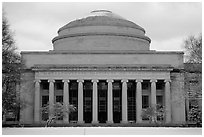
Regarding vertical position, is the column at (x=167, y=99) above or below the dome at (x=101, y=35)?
below

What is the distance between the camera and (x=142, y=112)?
2675 inches

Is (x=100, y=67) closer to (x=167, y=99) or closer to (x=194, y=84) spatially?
(x=167, y=99)

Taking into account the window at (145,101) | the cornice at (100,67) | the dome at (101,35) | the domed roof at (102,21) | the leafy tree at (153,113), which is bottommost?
the leafy tree at (153,113)

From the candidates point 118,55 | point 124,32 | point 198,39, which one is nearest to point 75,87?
point 118,55

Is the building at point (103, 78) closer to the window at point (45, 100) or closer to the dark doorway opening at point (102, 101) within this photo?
the dark doorway opening at point (102, 101)

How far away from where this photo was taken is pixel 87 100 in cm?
7231

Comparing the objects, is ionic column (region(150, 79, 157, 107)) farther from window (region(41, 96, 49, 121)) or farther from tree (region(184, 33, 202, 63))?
tree (region(184, 33, 202, 63))

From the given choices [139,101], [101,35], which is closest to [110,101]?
[139,101]

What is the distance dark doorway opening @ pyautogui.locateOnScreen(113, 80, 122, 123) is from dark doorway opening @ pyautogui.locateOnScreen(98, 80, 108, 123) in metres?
1.53

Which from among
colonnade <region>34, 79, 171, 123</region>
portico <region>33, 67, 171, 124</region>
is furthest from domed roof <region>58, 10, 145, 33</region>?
colonnade <region>34, 79, 171, 123</region>

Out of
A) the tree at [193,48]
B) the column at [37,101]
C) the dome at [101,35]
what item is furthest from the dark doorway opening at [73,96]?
the tree at [193,48]

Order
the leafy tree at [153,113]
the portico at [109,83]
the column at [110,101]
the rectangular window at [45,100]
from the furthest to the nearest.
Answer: the rectangular window at [45,100], the portico at [109,83], the column at [110,101], the leafy tree at [153,113]

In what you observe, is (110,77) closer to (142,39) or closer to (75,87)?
(75,87)

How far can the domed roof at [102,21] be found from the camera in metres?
79.7
